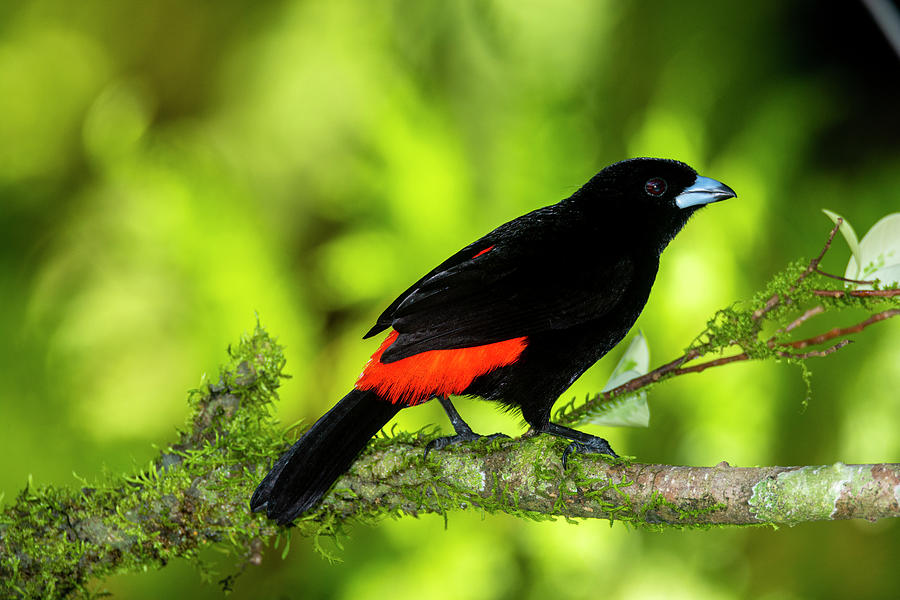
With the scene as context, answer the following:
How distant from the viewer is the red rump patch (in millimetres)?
1811

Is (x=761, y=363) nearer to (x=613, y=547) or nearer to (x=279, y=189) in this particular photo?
(x=613, y=547)

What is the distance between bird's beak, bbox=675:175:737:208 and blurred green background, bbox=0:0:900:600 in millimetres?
901

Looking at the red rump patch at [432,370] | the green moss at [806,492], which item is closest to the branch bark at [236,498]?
the red rump patch at [432,370]

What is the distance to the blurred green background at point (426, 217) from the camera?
301 cm

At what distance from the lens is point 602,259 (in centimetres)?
205

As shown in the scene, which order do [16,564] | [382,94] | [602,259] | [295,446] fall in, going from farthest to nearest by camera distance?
[382,94] → [602,259] → [16,564] → [295,446]

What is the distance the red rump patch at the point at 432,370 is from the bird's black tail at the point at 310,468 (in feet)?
0.39

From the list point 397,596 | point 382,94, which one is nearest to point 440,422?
point 397,596

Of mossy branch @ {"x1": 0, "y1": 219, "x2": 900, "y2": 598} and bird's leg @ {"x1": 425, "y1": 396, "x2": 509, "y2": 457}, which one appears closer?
mossy branch @ {"x1": 0, "y1": 219, "x2": 900, "y2": 598}

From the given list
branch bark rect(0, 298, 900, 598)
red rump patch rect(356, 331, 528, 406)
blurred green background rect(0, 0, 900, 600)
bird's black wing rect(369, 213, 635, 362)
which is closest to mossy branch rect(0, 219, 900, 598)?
branch bark rect(0, 298, 900, 598)

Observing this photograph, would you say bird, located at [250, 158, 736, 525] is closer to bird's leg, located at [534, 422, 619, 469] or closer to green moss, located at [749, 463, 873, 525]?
bird's leg, located at [534, 422, 619, 469]

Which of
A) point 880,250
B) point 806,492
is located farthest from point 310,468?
point 880,250

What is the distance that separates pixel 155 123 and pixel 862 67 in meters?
3.33

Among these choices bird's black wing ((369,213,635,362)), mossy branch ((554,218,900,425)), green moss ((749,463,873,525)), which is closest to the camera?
green moss ((749,463,873,525))
